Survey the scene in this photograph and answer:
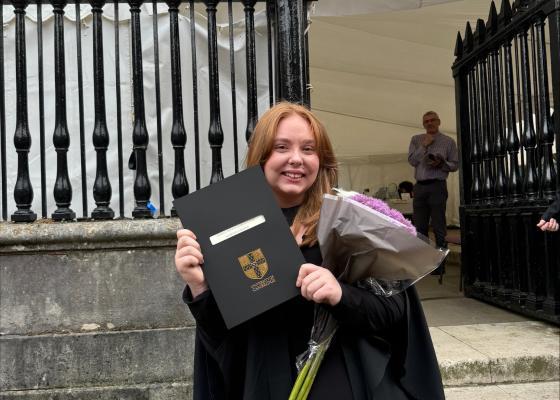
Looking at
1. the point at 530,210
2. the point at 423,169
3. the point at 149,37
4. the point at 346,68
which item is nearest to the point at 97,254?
the point at 149,37

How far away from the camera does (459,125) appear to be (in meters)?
6.18

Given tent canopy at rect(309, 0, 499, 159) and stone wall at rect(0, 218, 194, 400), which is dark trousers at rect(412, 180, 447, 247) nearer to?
tent canopy at rect(309, 0, 499, 159)

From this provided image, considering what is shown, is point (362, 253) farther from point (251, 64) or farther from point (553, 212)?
point (553, 212)

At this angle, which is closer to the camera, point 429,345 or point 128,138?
point 429,345

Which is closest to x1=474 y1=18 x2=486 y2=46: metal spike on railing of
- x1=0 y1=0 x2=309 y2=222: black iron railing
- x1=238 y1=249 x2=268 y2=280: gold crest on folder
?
x1=0 y1=0 x2=309 y2=222: black iron railing

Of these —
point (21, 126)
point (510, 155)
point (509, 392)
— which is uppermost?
point (21, 126)

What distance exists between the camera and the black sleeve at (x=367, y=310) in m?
1.46

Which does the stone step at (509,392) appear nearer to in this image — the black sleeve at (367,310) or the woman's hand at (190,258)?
the black sleeve at (367,310)

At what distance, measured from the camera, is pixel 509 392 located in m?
3.67

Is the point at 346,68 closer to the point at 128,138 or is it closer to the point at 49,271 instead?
the point at 128,138

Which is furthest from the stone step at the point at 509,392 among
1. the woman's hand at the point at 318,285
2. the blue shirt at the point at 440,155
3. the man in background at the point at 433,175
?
the blue shirt at the point at 440,155

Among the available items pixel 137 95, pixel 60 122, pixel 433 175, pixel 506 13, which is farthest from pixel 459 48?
pixel 60 122

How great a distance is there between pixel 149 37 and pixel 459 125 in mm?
3531

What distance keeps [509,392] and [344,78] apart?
6.48 m
